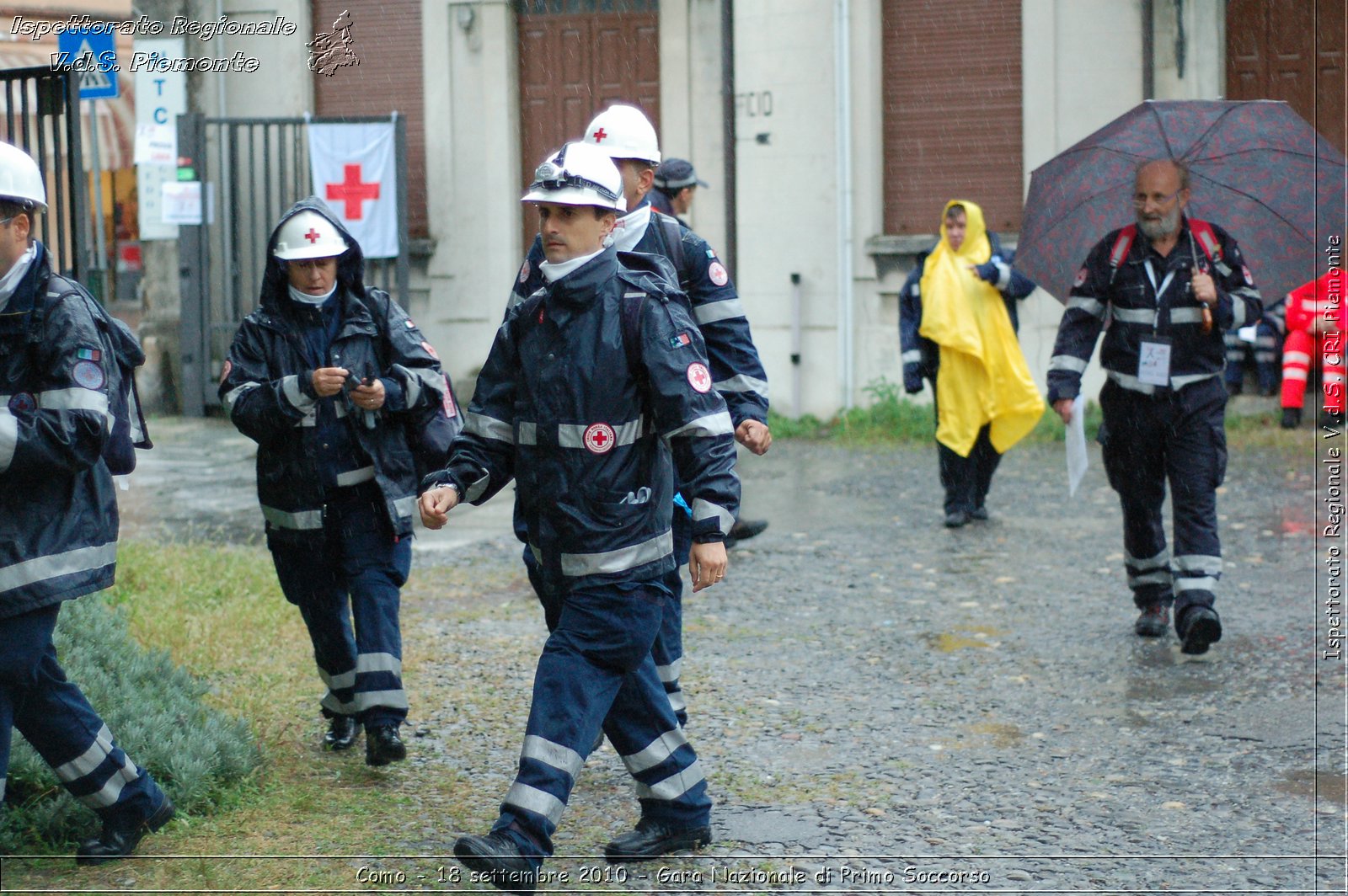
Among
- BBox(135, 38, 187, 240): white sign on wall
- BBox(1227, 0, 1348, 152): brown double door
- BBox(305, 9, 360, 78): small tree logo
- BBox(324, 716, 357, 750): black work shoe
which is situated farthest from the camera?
BBox(305, 9, 360, 78): small tree logo

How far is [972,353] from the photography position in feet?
34.4

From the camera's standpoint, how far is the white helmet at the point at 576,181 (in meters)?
4.36

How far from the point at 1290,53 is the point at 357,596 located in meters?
11.3

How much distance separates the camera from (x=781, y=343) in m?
15.2

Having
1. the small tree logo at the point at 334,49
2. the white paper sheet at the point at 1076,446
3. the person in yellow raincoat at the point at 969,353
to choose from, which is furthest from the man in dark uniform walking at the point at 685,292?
the small tree logo at the point at 334,49

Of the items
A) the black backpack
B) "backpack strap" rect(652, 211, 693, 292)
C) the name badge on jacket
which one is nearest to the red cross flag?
the name badge on jacket

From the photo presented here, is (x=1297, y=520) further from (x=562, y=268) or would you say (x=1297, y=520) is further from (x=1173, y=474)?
(x=562, y=268)

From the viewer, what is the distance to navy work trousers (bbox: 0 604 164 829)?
13.8ft

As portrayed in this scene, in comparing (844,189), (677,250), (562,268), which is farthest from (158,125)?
(562,268)

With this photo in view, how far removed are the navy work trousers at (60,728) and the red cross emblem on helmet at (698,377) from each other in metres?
1.78

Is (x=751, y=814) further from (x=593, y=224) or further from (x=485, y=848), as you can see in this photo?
(x=593, y=224)

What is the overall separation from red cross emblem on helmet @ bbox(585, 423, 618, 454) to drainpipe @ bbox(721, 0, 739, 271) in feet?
35.9

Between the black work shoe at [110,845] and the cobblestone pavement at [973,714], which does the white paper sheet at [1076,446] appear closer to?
the cobblestone pavement at [973,714]

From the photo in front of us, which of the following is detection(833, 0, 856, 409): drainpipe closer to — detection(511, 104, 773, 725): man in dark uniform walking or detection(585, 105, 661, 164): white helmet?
detection(511, 104, 773, 725): man in dark uniform walking
